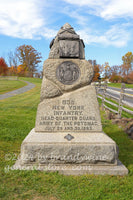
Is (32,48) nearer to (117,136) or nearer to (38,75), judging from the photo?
(38,75)

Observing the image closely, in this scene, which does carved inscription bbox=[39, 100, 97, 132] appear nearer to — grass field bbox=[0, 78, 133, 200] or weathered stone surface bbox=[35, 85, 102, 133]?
weathered stone surface bbox=[35, 85, 102, 133]

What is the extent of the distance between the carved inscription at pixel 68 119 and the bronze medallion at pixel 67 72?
18.3 inches

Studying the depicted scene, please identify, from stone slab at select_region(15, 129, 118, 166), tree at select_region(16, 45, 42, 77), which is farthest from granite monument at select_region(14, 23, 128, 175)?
tree at select_region(16, 45, 42, 77)

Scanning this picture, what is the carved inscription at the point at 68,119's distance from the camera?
391 cm

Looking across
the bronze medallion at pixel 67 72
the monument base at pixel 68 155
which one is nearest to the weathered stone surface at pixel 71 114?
the bronze medallion at pixel 67 72

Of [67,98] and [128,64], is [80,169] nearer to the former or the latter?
[67,98]

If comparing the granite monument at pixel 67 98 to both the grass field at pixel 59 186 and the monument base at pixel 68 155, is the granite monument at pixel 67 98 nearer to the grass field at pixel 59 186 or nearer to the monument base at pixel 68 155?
the monument base at pixel 68 155

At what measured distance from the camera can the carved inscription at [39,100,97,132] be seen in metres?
3.91

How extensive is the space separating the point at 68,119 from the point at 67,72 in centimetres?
103

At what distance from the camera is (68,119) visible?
393 cm

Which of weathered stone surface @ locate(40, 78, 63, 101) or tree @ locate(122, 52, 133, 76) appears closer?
weathered stone surface @ locate(40, 78, 63, 101)

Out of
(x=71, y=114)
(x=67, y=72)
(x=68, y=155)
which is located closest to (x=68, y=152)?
(x=68, y=155)

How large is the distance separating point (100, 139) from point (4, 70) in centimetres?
6111

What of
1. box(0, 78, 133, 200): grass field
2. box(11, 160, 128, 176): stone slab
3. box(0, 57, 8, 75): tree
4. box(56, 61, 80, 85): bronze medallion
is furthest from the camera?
box(0, 57, 8, 75): tree
